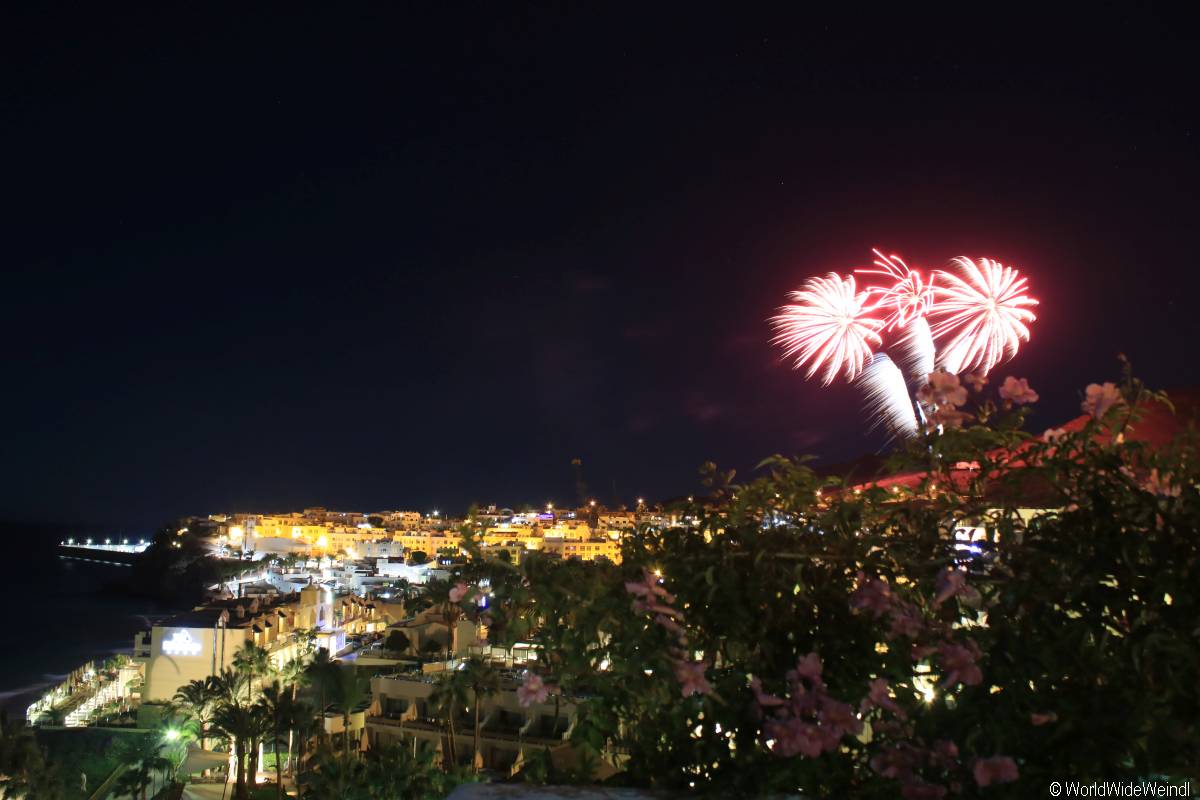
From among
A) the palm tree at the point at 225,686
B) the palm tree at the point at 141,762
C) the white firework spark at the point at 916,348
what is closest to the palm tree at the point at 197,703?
the palm tree at the point at 225,686

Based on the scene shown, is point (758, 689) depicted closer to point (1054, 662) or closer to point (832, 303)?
point (1054, 662)

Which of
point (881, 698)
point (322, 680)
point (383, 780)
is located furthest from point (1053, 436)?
point (322, 680)

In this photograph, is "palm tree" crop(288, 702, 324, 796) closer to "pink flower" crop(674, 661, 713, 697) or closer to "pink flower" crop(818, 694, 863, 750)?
"pink flower" crop(674, 661, 713, 697)

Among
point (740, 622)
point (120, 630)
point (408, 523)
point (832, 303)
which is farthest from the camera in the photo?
point (408, 523)

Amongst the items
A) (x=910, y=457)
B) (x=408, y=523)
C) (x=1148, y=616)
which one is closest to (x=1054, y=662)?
(x=1148, y=616)

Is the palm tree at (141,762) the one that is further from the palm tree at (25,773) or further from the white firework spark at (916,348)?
the white firework spark at (916,348)

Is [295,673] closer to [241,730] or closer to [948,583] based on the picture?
[241,730]

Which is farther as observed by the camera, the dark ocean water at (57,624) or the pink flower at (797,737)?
the dark ocean water at (57,624)
